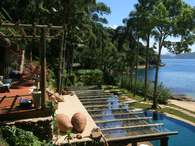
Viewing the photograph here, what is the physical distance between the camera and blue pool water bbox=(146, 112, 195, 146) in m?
22.3

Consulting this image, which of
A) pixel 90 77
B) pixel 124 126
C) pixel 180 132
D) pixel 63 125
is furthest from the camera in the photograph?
pixel 90 77

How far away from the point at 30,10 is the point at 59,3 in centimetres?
776

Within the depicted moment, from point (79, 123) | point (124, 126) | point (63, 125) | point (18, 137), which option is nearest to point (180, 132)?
point (124, 126)

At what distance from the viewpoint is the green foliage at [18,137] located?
11.0 meters

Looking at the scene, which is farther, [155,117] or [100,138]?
[155,117]

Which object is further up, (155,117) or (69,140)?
(69,140)

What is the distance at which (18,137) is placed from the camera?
11.1m

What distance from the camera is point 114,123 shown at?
15133mm

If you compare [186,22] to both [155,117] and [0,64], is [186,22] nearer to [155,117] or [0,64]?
[155,117]

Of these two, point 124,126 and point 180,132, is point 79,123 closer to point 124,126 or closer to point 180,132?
point 124,126

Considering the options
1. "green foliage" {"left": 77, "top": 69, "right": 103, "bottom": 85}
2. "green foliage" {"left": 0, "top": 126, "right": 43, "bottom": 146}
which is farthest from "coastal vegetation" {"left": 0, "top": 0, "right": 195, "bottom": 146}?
"green foliage" {"left": 0, "top": 126, "right": 43, "bottom": 146}

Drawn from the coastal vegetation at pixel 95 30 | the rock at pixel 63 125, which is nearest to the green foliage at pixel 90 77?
the coastal vegetation at pixel 95 30

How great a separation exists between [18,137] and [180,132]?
16.1m

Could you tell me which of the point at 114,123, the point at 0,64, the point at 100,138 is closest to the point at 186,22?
the point at 0,64
